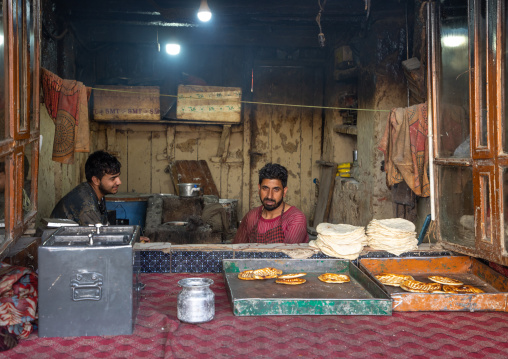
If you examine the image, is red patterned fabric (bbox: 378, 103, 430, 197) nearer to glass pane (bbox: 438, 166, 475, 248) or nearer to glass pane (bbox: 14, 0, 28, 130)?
glass pane (bbox: 438, 166, 475, 248)

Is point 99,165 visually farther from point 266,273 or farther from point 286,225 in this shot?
point 266,273

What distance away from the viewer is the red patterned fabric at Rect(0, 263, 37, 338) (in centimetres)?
205

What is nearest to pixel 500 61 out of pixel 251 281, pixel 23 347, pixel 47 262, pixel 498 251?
pixel 498 251

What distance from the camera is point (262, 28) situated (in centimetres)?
759

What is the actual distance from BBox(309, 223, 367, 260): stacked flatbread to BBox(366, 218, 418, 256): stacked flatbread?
3.7 inches

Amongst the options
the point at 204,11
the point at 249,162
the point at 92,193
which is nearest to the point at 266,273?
the point at 92,193

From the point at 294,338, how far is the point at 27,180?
65.6 inches

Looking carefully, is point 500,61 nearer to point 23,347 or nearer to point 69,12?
point 23,347

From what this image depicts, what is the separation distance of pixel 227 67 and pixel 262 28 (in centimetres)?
93

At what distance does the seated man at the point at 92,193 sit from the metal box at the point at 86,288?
1.99 m

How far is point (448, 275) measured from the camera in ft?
10.2

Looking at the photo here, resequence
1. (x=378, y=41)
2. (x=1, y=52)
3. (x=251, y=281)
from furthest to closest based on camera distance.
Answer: (x=378, y=41), (x=251, y=281), (x=1, y=52)

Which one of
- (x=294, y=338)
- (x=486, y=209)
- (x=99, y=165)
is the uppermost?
(x=99, y=165)

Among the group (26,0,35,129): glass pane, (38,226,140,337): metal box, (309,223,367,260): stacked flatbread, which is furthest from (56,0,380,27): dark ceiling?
(38,226,140,337): metal box
